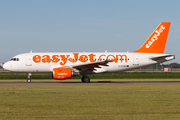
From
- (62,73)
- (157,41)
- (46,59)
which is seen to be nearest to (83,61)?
(62,73)

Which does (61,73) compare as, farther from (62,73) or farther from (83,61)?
(83,61)

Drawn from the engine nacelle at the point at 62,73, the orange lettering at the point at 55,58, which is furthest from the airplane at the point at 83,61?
the engine nacelle at the point at 62,73

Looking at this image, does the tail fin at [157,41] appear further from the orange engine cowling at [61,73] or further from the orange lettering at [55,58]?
the orange lettering at [55,58]

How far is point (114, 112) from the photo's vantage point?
35.0 ft

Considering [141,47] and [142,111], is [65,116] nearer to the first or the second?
[142,111]

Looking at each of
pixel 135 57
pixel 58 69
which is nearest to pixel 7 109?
pixel 58 69

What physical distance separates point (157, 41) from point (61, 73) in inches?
553

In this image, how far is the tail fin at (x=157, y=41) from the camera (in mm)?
34844

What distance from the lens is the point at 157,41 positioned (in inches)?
1373

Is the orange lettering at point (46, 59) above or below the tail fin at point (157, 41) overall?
below

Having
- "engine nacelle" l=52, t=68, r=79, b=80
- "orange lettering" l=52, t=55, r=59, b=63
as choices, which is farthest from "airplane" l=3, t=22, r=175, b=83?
"engine nacelle" l=52, t=68, r=79, b=80

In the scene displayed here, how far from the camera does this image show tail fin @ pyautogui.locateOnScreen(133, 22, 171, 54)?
34844mm

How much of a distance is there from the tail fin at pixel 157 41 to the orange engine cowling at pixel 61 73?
10877 millimetres

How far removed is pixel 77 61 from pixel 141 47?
920 cm
